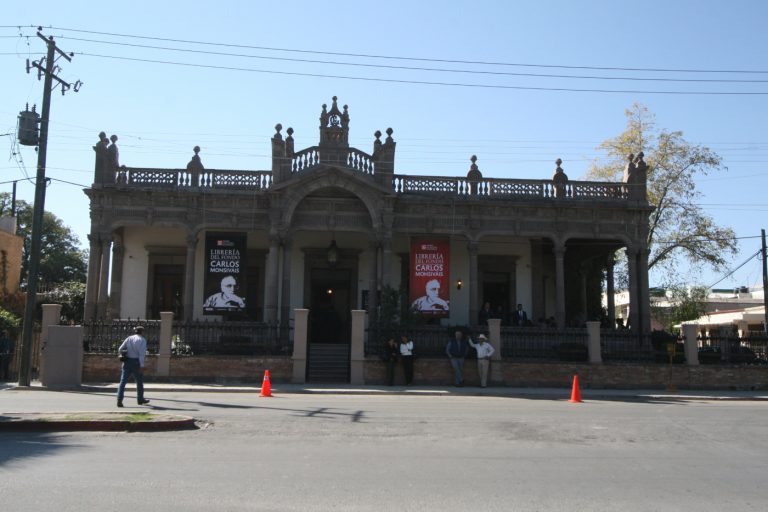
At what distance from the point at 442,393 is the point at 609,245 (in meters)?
12.1

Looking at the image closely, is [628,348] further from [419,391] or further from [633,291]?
[419,391]

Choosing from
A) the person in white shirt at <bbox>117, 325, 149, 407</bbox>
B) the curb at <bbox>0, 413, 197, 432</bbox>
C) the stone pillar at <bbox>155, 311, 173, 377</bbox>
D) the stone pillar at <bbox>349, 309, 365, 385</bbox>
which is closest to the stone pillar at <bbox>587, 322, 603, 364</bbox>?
the stone pillar at <bbox>349, 309, 365, 385</bbox>

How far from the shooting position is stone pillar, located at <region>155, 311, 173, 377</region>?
20.1 m

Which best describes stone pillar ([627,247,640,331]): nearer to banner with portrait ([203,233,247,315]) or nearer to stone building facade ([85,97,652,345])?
stone building facade ([85,97,652,345])

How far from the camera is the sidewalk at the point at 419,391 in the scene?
1842 cm

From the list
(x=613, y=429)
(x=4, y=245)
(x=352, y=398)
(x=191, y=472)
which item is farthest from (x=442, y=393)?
(x=4, y=245)

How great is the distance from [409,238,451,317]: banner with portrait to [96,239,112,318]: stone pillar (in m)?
10.8

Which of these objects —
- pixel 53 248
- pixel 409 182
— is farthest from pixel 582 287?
pixel 53 248

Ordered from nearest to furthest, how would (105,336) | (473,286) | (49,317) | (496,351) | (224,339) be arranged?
(49,317), (105,336), (496,351), (224,339), (473,286)

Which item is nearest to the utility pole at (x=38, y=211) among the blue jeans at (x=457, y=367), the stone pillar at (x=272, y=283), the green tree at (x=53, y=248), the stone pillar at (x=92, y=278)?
the stone pillar at (x=92, y=278)

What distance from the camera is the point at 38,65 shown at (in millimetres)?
20125

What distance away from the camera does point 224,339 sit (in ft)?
68.9

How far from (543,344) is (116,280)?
15.9 metres

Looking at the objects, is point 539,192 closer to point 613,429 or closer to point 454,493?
point 613,429
